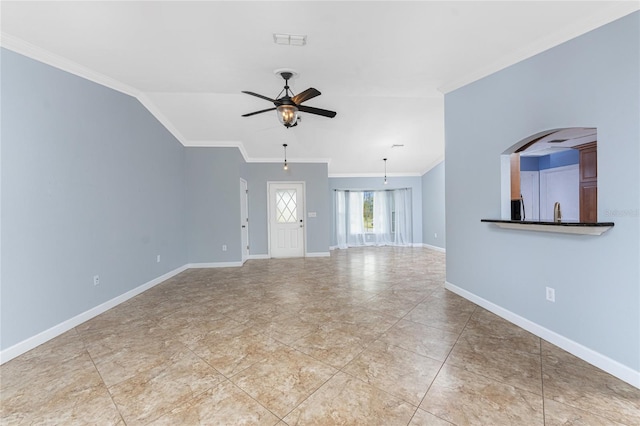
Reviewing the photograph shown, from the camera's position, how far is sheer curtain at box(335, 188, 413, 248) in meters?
8.80

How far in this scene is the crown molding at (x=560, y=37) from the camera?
1.96 metres

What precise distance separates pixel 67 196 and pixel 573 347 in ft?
16.4

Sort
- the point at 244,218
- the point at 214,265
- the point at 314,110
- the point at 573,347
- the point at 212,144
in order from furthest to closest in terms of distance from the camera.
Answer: the point at 244,218 → the point at 214,265 → the point at 212,144 → the point at 314,110 → the point at 573,347

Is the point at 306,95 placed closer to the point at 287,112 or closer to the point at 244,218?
the point at 287,112

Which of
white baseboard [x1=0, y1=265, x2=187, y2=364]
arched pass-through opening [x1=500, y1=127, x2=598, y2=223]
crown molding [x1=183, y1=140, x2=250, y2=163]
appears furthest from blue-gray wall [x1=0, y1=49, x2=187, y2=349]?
arched pass-through opening [x1=500, y1=127, x2=598, y2=223]

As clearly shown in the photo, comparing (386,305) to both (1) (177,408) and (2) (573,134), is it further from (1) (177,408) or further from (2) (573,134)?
(2) (573,134)

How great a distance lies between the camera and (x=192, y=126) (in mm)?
5184

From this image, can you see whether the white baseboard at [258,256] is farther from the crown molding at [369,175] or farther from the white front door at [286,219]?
the crown molding at [369,175]

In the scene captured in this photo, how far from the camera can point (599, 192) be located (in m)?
2.09

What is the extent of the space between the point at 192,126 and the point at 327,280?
3.78m

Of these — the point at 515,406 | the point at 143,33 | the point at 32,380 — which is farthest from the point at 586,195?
the point at 32,380

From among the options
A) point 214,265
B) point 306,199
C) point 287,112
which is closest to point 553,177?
point 306,199

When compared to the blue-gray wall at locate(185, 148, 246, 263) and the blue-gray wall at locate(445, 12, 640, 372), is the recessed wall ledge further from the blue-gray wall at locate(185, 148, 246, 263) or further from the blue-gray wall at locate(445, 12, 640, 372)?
the blue-gray wall at locate(185, 148, 246, 263)

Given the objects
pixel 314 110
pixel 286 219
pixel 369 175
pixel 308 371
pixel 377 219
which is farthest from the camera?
pixel 377 219
